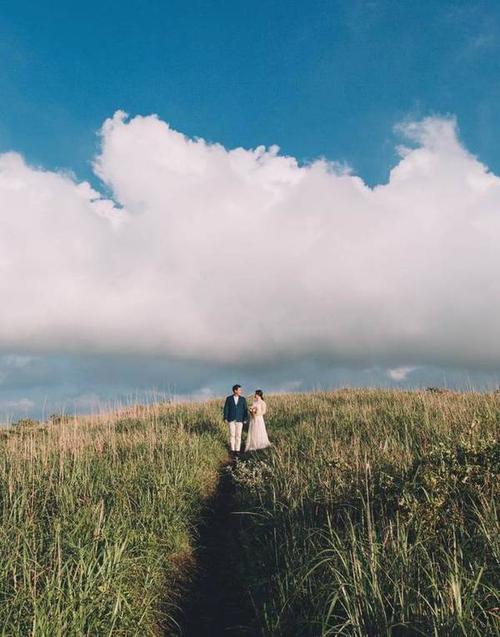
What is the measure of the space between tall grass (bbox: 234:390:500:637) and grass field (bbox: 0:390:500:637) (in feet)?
0.08

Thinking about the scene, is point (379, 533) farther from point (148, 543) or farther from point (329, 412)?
point (329, 412)

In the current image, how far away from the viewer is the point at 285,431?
17.4 m

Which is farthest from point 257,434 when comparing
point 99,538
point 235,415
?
point 99,538

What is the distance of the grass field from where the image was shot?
479cm

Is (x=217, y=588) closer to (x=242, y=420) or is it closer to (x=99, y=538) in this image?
(x=99, y=538)

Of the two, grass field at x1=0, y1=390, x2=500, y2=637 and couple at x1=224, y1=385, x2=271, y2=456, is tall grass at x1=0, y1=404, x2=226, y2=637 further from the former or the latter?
couple at x1=224, y1=385, x2=271, y2=456

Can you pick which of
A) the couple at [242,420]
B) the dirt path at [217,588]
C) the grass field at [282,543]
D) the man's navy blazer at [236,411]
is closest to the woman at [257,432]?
the couple at [242,420]

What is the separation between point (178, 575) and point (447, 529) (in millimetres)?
4064

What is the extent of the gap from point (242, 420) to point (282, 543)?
424 inches

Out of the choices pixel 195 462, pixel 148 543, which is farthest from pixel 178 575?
pixel 195 462

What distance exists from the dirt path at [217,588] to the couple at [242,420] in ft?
22.9

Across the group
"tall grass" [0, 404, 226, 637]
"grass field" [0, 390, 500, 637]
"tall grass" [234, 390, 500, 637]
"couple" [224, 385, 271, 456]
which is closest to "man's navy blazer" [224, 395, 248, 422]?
"couple" [224, 385, 271, 456]

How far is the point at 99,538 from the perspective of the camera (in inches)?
249

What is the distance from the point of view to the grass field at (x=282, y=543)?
4789 mm
